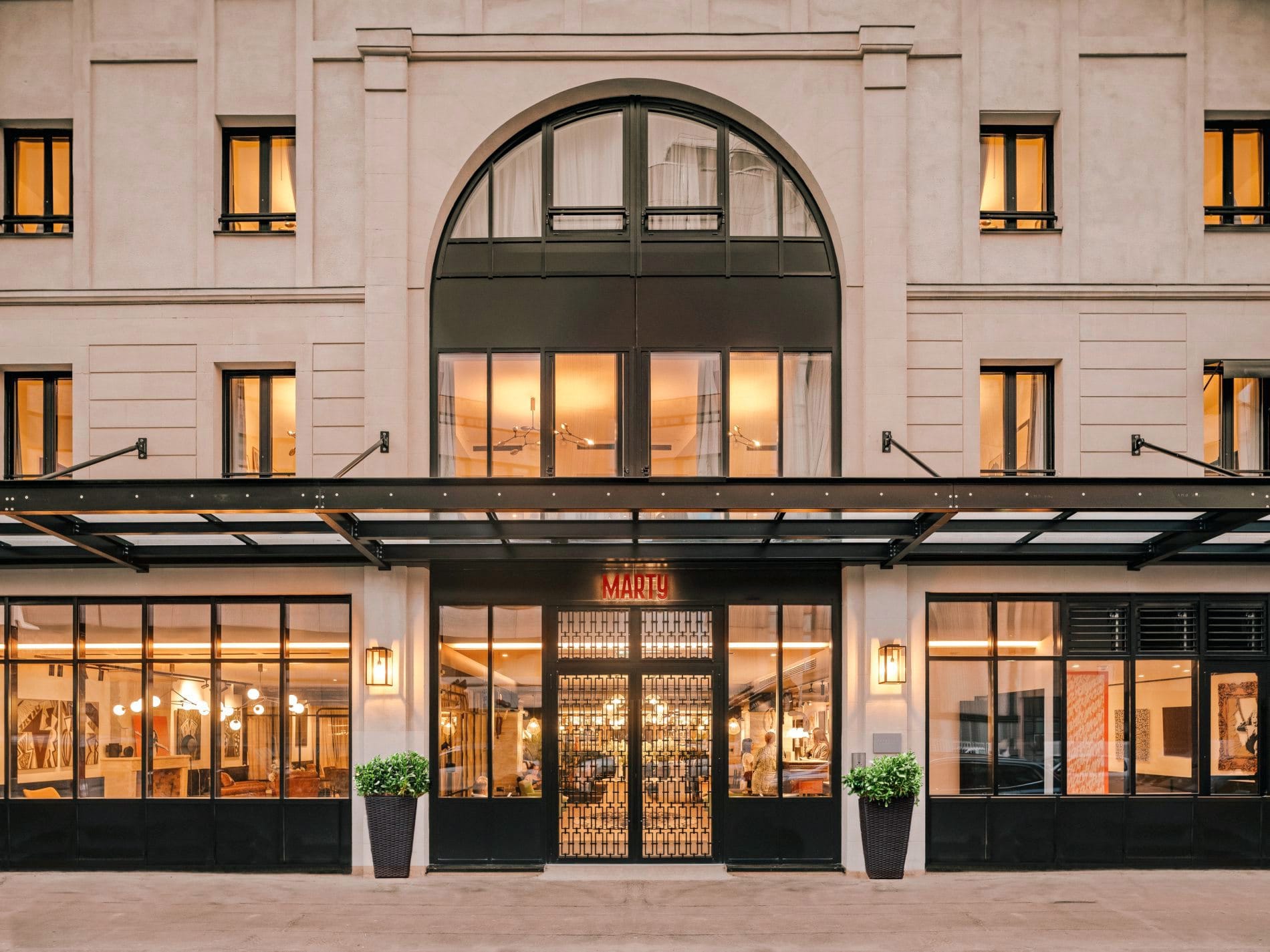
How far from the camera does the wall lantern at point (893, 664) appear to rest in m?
12.9

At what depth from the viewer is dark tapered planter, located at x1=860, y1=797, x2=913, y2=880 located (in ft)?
41.0

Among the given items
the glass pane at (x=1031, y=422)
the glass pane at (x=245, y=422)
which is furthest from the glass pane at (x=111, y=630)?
the glass pane at (x=1031, y=422)

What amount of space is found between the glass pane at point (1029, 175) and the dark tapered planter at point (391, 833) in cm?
1095

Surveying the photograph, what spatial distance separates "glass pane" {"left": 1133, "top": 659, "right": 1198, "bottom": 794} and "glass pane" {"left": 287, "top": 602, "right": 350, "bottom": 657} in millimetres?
10184

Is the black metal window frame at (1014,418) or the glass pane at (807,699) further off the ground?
the black metal window frame at (1014,418)

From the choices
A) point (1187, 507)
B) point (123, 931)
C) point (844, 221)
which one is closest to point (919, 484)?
point (1187, 507)

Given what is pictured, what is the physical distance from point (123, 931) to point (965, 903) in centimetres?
893

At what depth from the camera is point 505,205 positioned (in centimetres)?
1384

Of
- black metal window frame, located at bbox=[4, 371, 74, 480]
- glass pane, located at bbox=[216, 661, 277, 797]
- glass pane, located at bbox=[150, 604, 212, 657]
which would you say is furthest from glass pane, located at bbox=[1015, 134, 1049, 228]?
black metal window frame, located at bbox=[4, 371, 74, 480]

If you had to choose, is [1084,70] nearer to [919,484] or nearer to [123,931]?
[919,484]

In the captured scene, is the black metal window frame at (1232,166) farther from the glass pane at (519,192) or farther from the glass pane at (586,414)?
the glass pane at (519,192)

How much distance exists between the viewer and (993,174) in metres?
13.9

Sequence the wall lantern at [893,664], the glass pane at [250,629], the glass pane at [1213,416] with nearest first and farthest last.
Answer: the wall lantern at [893,664], the glass pane at [250,629], the glass pane at [1213,416]

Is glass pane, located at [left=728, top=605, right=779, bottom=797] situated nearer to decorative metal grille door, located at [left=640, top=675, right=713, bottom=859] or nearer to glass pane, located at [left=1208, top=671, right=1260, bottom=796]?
decorative metal grille door, located at [left=640, top=675, right=713, bottom=859]
